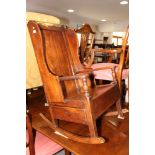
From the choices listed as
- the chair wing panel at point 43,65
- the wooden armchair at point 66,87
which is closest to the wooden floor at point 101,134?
the wooden armchair at point 66,87

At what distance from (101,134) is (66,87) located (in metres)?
0.53

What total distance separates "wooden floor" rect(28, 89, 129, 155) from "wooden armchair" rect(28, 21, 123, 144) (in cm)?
5

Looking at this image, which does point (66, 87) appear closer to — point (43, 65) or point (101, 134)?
point (43, 65)

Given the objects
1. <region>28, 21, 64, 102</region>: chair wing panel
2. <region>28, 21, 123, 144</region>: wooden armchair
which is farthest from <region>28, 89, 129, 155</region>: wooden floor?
<region>28, 21, 64, 102</region>: chair wing panel

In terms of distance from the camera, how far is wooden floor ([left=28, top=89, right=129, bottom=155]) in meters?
1.35

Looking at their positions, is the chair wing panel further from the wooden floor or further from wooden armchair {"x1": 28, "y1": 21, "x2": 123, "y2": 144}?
the wooden floor

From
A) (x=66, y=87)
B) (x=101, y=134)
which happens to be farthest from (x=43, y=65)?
(x=101, y=134)

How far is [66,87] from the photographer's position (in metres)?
1.82
